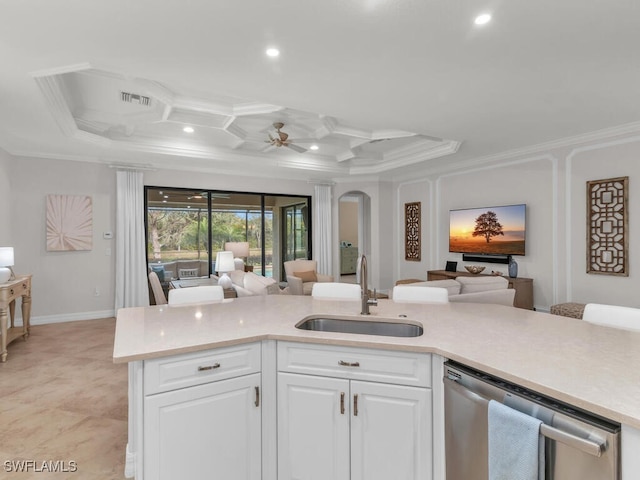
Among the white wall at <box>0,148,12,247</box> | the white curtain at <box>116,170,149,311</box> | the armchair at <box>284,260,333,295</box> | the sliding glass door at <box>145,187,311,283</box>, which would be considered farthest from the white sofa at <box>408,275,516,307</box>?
the white wall at <box>0,148,12,247</box>

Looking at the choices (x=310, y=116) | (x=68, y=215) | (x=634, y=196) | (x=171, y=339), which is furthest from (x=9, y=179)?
(x=634, y=196)

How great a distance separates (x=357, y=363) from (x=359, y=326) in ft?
1.49

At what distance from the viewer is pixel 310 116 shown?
452cm

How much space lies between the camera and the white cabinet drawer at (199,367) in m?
1.56

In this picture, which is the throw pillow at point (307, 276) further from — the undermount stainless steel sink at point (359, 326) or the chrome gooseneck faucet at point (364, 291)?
the undermount stainless steel sink at point (359, 326)

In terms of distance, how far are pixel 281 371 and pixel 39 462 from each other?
1.70 m

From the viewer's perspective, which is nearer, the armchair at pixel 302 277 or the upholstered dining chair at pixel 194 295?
the upholstered dining chair at pixel 194 295

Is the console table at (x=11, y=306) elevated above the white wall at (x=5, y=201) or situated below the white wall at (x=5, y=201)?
below

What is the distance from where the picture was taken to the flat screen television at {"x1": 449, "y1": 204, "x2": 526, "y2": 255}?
546cm

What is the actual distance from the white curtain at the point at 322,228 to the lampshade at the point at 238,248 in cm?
155

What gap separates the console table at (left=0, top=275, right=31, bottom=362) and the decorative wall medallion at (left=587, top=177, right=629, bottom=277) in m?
6.88

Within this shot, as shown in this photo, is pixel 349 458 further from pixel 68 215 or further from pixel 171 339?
pixel 68 215

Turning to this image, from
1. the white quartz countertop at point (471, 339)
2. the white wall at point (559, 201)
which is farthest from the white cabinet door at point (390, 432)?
the white wall at point (559, 201)

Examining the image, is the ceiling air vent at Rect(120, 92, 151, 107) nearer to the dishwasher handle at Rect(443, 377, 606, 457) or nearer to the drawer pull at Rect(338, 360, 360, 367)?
the drawer pull at Rect(338, 360, 360, 367)
